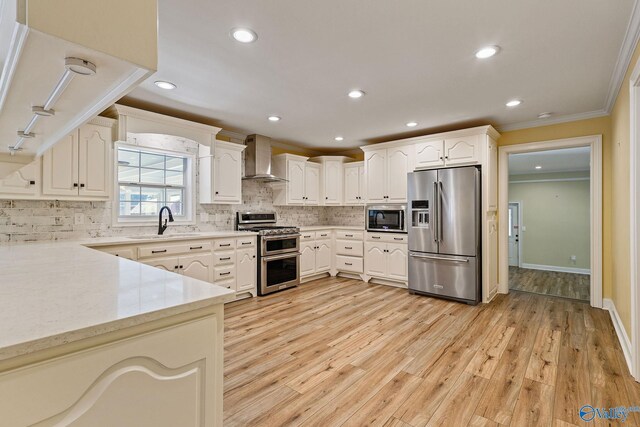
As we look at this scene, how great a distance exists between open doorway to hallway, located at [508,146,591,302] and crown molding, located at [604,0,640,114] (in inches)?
130

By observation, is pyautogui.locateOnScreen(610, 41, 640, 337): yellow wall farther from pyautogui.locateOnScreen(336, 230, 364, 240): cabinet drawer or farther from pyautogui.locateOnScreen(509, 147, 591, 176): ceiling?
pyautogui.locateOnScreen(336, 230, 364, 240): cabinet drawer

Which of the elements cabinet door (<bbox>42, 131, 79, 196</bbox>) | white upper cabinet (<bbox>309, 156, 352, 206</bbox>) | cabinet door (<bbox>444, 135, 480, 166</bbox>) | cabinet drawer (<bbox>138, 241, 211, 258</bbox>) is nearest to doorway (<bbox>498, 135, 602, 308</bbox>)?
cabinet door (<bbox>444, 135, 480, 166</bbox>)

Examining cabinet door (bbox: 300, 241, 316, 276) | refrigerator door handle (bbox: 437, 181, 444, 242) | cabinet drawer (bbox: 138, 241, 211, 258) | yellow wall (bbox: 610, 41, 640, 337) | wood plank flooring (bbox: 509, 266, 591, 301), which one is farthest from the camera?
cabinet door (bbox: 300, 241, 316, 276)

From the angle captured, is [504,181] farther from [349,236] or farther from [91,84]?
[91,84]

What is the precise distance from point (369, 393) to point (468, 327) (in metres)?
1.70

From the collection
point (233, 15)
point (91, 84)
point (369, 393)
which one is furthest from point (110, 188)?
point (369, 393)

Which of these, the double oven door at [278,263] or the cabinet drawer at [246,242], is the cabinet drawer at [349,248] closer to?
the double oven door at [278,263]

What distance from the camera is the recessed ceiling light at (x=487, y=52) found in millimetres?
2278

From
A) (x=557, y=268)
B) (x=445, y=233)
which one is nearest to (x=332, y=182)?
(x=445, y=233)

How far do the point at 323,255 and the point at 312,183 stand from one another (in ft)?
4.51

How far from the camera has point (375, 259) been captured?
5.04 m

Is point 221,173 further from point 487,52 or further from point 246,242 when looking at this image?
point 487,52

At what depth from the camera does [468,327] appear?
317 centimetres

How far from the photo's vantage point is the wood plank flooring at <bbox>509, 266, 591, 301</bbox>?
15.3ft
